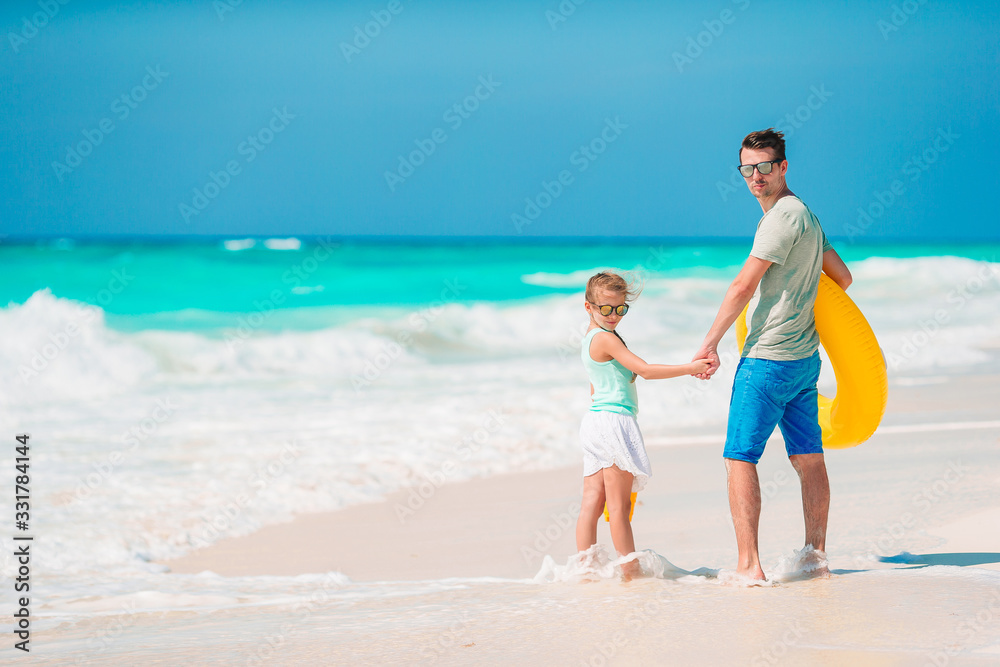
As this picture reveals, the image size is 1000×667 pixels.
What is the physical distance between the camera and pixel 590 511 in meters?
3.39

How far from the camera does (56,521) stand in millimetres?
4809

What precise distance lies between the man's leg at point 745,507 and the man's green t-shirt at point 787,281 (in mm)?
A: 417

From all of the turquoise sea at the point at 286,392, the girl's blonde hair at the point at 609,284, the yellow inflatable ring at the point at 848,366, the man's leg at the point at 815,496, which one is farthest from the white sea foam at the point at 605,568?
the turquoise sea at the point at 286,392

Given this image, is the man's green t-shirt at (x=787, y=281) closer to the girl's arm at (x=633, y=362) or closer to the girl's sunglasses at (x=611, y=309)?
the girl's arm at (x=633, y=362)

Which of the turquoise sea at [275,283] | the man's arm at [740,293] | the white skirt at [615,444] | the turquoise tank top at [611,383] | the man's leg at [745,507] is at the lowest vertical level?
Result: the man's leg at [745,507]

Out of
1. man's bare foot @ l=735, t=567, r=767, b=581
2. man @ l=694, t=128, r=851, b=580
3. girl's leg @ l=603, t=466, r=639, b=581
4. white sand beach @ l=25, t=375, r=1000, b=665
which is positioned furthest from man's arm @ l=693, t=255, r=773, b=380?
white sand beach @ l=25, t=375, r=1000, b=665

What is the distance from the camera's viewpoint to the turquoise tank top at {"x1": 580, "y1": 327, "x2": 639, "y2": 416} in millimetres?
3350

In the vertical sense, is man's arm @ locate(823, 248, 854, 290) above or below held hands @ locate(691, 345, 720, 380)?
above

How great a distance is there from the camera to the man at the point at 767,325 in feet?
10.3

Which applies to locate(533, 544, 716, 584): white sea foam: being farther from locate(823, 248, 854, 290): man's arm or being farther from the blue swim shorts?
locate(823, 248, 854, 290): man's arm

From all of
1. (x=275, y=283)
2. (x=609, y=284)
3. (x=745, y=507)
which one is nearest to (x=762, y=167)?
(x=609, y=284)

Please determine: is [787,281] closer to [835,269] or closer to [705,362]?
[835,269]

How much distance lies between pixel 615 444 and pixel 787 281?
0.85 metres

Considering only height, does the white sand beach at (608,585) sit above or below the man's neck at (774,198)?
→ below
